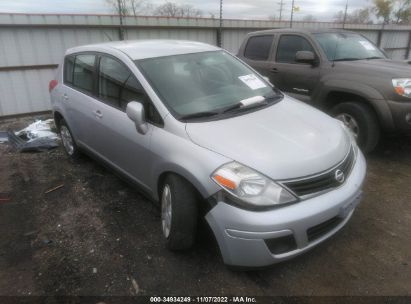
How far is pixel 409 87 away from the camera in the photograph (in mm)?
3756

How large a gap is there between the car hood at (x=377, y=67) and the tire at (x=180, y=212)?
3.08 m

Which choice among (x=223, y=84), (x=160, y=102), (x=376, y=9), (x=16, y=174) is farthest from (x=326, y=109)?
(x=376, y=9)

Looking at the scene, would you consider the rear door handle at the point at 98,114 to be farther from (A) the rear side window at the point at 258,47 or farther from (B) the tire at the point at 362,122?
(A) the rear side window at the point at 258,47

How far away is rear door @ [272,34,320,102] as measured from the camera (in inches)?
185

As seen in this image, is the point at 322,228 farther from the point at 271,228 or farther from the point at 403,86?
the point at 403,86

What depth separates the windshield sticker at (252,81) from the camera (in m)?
3.21

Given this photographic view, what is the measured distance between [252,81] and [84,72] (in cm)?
206

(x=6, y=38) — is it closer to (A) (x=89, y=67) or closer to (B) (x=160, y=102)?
(A) (x=89, y=67)

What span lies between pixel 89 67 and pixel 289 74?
300 cm

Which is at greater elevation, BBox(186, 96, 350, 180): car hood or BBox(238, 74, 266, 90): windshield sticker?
BBox(238, 74, 266, 90): windshield sticker

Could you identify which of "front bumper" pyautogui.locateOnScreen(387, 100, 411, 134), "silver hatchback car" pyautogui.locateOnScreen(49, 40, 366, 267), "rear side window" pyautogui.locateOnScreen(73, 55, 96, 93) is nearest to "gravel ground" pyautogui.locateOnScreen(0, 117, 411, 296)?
"silver hatchback car" pyautogui.locateOnScreen(49, 40, 366, 267)

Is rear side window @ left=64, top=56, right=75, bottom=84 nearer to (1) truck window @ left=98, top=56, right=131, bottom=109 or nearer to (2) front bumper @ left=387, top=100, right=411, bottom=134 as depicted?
(1) truck window @ left=98, top=56, right=131, bottom=109

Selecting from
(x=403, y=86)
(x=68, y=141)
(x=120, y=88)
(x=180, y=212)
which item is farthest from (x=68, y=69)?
(x=403, y=86)

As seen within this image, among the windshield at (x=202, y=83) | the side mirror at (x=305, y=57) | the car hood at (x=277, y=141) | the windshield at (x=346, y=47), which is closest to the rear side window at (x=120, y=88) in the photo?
the windshield at (x=202, y=83)
